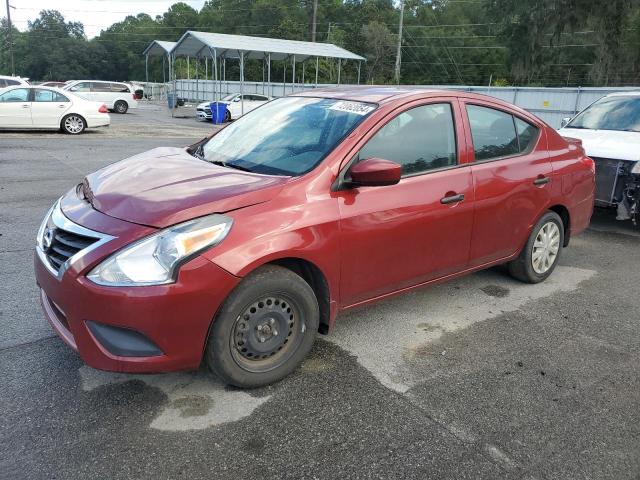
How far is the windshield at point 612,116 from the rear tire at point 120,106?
1090 inches

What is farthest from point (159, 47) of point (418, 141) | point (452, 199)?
point (452, 199)

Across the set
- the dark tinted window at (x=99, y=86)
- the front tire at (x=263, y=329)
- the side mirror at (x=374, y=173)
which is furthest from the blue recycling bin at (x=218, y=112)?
the front tire at (x=263, y=329)

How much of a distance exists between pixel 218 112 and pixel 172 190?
2483cm

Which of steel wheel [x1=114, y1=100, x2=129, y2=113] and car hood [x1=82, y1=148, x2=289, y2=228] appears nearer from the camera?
car hood [x1=82, y1=148, x2=289, y2=228]

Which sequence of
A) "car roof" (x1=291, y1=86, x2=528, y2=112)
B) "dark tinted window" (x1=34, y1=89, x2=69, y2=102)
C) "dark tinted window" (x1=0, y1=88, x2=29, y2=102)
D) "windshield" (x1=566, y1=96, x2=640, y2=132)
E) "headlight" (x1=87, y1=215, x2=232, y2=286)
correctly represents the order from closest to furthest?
"headlight" (x1=87, y1=215, x2=232, y2=286) → "car roof" (x1=291, y1=86, x2=528, y2=112) → "windshield" (x1=566, y1=96, x2=640, y2=132) → "dark tinted window" (x1=0, y1=88, x2=29, y2=102) → "dark tinted window" (x1=34, y1=89, x2=69, y2=102)

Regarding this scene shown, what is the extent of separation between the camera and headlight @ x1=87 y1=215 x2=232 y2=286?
2615 millimetres

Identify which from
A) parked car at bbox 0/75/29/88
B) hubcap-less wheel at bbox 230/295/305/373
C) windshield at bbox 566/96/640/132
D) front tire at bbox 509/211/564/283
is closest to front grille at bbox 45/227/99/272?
hubcap-less wheel at bbox 230/295/305/373

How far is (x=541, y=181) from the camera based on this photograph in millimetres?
4527

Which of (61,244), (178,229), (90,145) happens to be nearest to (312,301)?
(178,229)

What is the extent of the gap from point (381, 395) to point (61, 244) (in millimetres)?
1944

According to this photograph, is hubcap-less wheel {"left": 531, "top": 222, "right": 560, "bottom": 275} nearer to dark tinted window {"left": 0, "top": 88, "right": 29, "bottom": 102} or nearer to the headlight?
the headlight

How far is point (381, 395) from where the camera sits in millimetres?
3057

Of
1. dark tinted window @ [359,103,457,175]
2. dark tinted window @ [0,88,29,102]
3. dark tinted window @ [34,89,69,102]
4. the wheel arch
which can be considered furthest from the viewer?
dark tinted window @ [34,89,69,102]

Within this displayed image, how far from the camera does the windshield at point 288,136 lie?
3398mm
